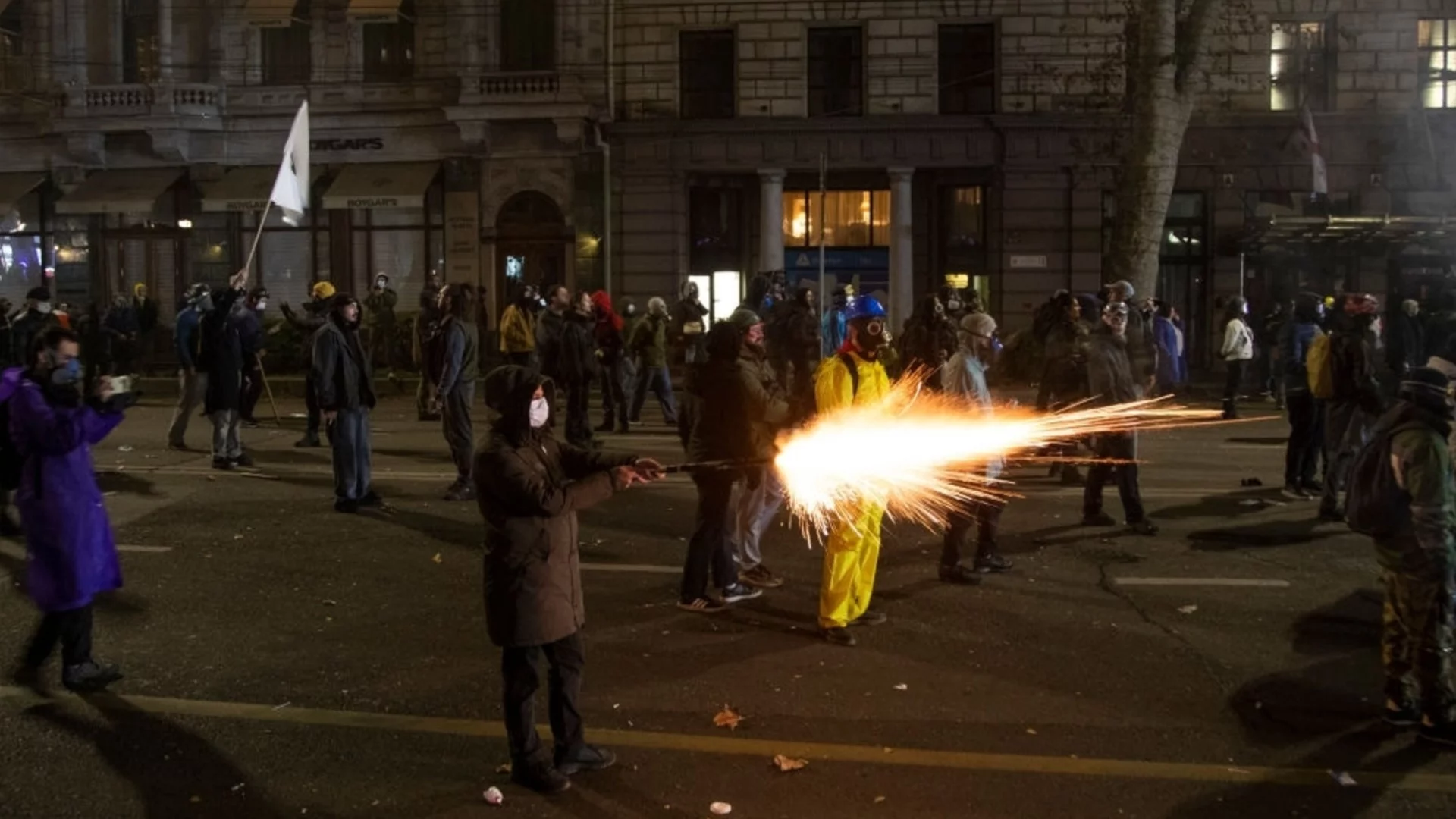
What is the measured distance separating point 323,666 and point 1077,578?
4879 mm

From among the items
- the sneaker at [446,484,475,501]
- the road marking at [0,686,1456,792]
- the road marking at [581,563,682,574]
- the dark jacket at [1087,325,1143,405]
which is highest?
the dark jacket at [1087,325,1143,405]

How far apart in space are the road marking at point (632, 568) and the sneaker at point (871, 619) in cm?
166

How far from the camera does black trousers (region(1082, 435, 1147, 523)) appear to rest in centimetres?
1045

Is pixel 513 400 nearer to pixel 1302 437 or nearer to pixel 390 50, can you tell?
pixel 1302 437

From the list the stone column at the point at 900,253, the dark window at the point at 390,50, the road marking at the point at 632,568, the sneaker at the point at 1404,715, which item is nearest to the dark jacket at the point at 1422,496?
the sneaker at the point at 1404,715

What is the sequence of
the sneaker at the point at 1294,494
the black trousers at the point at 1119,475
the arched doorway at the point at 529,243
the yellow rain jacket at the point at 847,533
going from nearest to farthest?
the yellow rain jacket at the point at 847,533
the black trousers at the point at 1119,475
the sneaker at the point at 1294,494
the arched doorway at the point at 529,243

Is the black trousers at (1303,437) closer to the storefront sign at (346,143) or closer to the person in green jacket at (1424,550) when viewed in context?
the person in green jacket at (1424,550)

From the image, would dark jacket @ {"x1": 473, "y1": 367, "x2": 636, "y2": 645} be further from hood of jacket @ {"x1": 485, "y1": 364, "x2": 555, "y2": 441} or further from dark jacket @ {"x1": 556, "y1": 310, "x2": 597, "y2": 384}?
dark jacket @ {"x1": 556, "y1": 310, "x2": 597, "y2": 384}

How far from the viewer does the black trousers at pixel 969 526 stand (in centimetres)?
892

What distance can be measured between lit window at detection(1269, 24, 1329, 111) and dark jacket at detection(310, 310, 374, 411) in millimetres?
22173

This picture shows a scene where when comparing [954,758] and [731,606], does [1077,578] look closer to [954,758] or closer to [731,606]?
[731,606]

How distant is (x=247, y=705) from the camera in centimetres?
654

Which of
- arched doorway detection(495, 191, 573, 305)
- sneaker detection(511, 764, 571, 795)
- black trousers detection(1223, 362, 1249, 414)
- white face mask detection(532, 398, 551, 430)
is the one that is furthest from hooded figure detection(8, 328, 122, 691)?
arched doorway detection(495, 191, 573, 305)

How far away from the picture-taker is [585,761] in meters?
5.61
